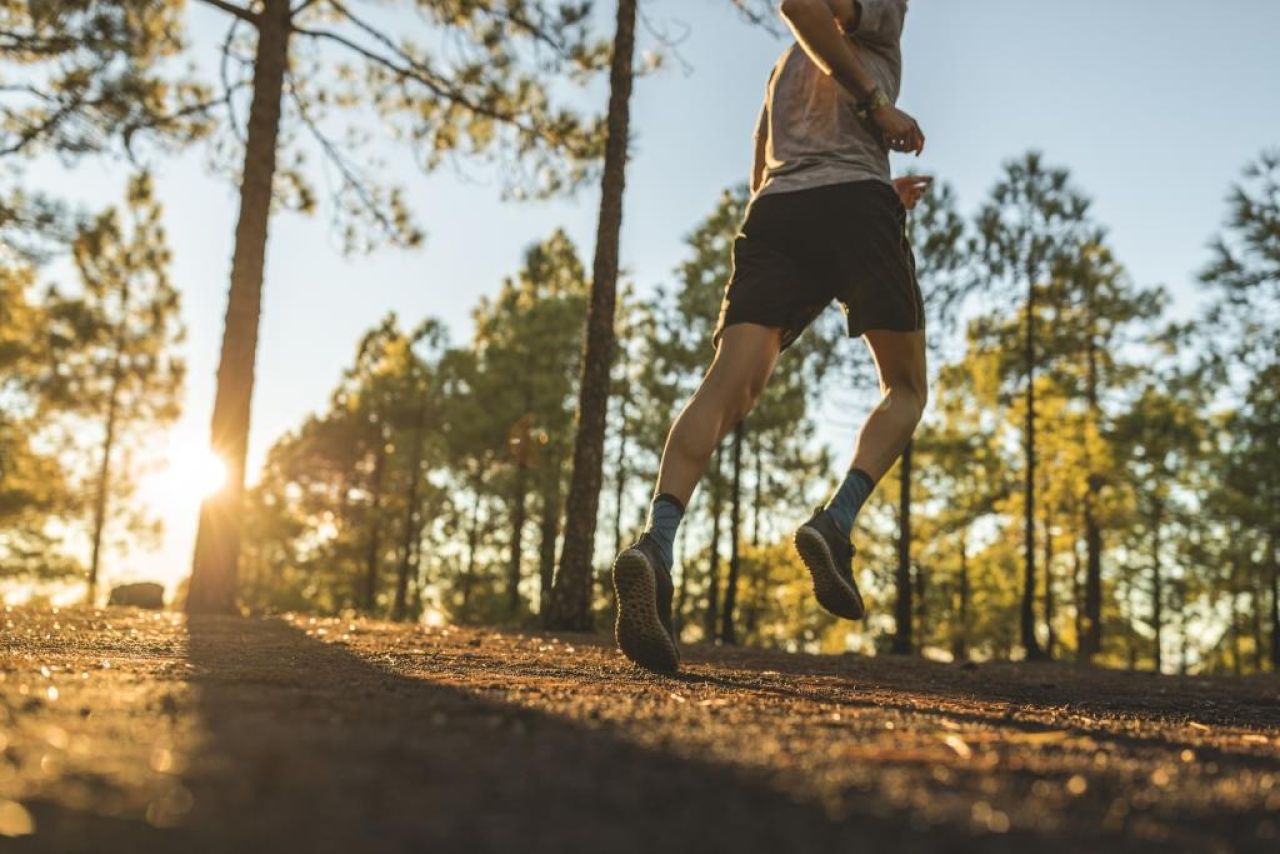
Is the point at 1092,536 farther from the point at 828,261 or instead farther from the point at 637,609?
the point at 637,609

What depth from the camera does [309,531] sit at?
38.7 m

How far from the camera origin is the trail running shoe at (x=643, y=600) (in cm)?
283

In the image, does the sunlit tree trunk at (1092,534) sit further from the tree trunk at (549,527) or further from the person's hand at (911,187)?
the person's hand at (911,187)

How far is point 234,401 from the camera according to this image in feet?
30.8

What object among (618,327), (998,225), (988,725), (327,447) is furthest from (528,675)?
(327,447)

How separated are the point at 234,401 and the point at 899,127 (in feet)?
25.4

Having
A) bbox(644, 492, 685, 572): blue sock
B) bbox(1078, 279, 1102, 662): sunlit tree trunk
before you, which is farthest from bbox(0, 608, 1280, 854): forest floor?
bbox(1078, 279, 1102, 662): sunlit tree trunk

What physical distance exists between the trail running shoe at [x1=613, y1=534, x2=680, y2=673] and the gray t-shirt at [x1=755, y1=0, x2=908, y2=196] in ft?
4.00

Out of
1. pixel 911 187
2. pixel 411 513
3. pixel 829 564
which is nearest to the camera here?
pixel 829 564

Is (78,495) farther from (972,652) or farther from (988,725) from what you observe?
(988,725)

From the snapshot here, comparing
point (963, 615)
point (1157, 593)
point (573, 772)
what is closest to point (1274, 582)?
point (963, 615)

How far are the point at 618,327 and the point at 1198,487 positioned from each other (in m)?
16.4

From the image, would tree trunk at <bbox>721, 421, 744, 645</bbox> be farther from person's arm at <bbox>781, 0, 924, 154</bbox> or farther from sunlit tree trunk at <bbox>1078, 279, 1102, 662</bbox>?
→ person's arm at <bbox>781, 0, 924, 154</bbox>

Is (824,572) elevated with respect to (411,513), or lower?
lower
